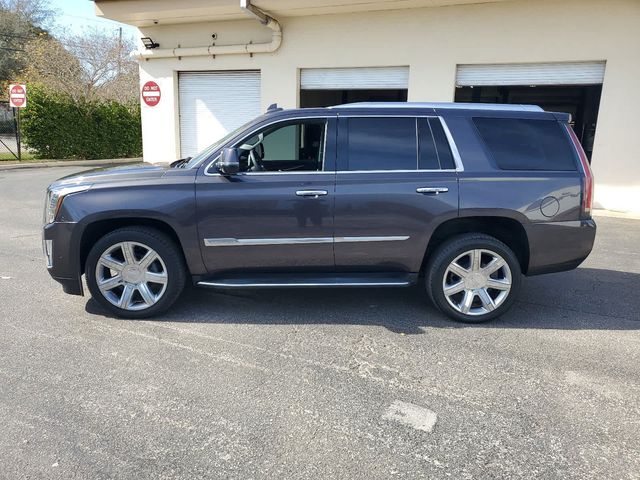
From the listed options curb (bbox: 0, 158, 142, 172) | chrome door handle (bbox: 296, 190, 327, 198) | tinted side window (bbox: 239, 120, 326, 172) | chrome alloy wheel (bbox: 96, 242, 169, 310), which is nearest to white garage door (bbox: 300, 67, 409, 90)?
tinted side window (bbox: 239, 120, 326, 172)

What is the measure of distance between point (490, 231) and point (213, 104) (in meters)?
10.2

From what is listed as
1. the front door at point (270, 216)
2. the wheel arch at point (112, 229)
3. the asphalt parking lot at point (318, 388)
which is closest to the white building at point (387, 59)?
the asphalt parking lot at point (318, 388)

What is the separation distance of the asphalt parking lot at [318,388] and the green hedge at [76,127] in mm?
18692

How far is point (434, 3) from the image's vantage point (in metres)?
10.3

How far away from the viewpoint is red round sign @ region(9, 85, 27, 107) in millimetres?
18703

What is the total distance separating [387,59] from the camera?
11156mm

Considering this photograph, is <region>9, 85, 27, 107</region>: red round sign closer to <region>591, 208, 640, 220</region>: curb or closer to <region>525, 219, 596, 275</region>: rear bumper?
<region>591, 208, 640, 220</region>: curb

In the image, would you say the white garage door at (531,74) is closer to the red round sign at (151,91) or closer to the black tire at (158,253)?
the red round sign at (151,91)

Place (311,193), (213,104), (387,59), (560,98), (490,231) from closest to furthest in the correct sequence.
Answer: (311,193) → (490,231) → (387,59) → (213,104) → (560,98)

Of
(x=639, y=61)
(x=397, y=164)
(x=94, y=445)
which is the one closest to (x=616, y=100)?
(x=639, y=61)

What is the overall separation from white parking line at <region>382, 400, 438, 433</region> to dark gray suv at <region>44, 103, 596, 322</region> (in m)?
1.44

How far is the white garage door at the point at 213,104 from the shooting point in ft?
42.1

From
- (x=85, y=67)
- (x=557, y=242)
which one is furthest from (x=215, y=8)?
Result: (x=85, y=67)

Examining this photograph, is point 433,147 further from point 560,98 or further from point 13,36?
point 13,36
